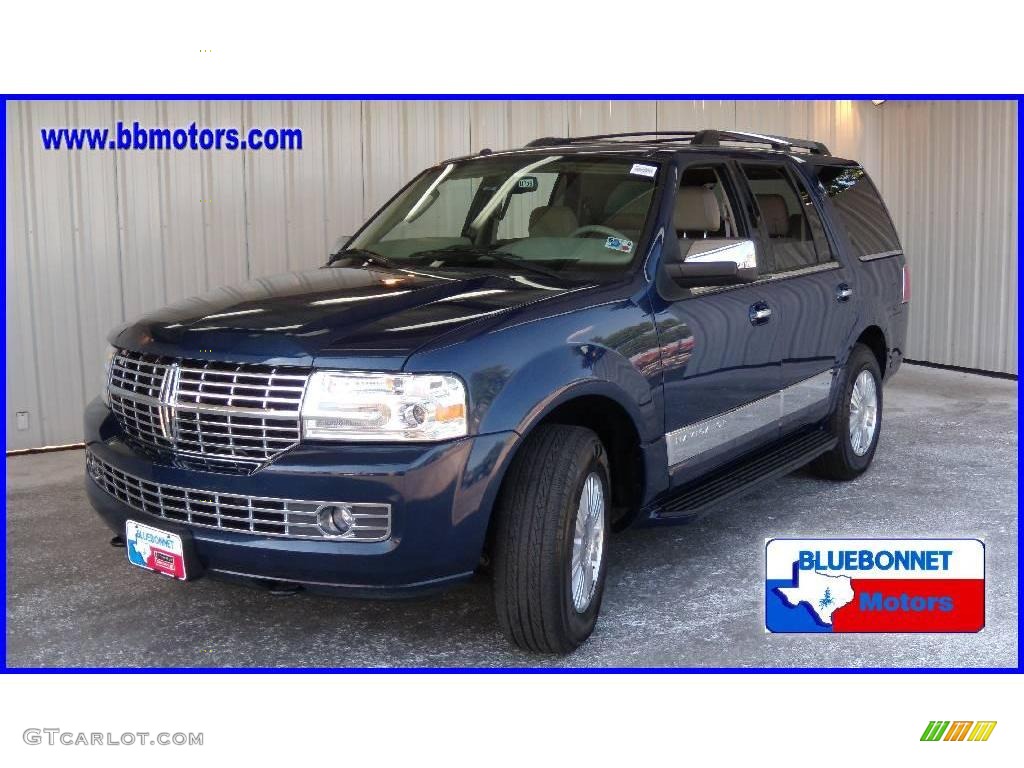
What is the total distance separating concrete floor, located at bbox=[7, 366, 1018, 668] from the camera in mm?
4008

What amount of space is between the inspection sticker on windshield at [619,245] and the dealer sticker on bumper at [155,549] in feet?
6.37

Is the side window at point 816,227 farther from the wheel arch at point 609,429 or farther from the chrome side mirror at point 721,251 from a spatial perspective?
the wheel arch at point 609,429

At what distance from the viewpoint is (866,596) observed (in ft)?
13.6

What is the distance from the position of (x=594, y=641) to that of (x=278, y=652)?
1.10m

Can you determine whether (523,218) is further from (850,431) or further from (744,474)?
(850,431)

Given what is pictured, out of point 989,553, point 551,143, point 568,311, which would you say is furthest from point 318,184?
point 989,553

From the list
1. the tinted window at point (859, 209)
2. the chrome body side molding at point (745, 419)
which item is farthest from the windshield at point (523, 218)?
the tinted window at point (859, 209)

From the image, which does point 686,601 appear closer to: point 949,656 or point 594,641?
point 594,641

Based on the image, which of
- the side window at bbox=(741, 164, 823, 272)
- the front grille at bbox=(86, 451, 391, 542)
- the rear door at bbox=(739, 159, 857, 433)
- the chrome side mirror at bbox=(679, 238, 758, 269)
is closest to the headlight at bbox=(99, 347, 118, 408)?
the front grille at bbox=(86, 451, 391, 542)

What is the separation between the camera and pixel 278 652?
4.06 m

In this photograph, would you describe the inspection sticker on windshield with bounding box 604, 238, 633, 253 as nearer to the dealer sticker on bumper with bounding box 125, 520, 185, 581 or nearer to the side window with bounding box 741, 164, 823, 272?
the side window with bounding box 741, 164, 823, 272

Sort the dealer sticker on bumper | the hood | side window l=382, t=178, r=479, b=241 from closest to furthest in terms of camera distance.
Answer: the hood, the dealer sticker on bumper, side window l=382, t=178, r=479, b=241

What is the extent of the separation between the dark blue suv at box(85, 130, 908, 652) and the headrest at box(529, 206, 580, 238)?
0.01m

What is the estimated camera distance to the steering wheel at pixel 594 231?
4543 mm
